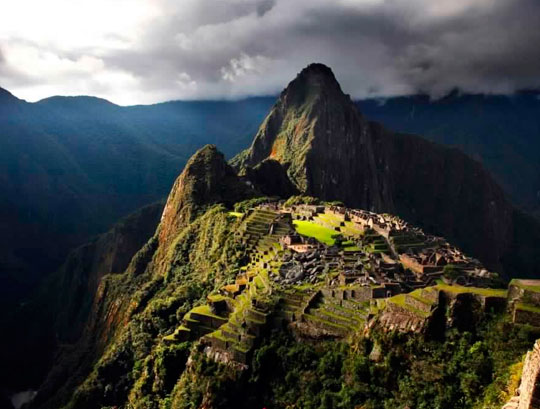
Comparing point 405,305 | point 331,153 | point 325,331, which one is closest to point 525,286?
point 405,305

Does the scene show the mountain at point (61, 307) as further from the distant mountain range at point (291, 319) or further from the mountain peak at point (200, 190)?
the mountain peak at point (200, 190)

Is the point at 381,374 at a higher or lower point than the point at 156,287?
higher

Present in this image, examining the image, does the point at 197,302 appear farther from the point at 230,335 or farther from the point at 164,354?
the point at 230,335

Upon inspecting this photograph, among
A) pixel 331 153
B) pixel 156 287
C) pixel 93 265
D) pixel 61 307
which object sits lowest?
pixel 61 307

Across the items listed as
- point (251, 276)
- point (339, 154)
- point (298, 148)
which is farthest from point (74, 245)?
point (251, 276)

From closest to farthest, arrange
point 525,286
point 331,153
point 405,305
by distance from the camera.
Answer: point 525,286
point 405,305
point 331,153

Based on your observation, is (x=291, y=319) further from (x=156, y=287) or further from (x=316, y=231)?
(x=156, y=287)

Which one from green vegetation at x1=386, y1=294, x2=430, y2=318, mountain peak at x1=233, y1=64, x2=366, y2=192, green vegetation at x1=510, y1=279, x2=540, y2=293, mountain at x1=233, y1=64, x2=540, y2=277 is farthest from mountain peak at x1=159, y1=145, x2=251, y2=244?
green vegetation at x1=510, y1=279, x2=540, y2=293
